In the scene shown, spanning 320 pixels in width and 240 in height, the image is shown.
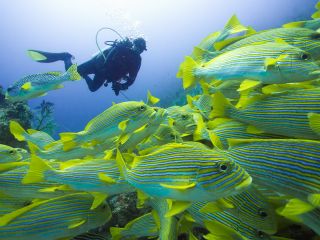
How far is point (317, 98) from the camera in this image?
50.8 inches

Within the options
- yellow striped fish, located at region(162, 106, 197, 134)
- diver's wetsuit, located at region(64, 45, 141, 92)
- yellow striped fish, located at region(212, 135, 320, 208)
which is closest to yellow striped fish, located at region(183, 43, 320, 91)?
yellow striped fish, located at region(212, 135, 320, 208)

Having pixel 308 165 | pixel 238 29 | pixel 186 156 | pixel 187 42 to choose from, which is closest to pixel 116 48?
pixel 238 29

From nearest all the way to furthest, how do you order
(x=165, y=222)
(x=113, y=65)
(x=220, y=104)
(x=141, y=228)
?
1. (x=165, y=222)
2. (x=220, y=104)
3. (x=141, y=228)
4. (x=113, y=65)

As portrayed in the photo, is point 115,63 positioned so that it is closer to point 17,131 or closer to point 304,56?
point 17,131

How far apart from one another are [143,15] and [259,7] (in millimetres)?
54320

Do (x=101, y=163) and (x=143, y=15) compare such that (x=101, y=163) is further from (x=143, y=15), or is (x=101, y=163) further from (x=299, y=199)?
(x=143, y=15)

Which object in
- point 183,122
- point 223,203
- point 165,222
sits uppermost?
point 183,122

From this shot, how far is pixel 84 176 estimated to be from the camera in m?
1.76

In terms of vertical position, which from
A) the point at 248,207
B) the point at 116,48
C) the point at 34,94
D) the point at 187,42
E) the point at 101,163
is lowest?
the point at 248,207

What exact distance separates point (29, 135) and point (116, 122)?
2.34m

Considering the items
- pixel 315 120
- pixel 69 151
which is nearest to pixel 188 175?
pixel 315 120

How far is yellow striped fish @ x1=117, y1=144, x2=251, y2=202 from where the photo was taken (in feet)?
3.20

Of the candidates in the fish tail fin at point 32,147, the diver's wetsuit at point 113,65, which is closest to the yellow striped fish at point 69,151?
the fish tail fin at point 32,147

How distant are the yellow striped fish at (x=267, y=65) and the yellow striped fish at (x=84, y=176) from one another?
171 cm
